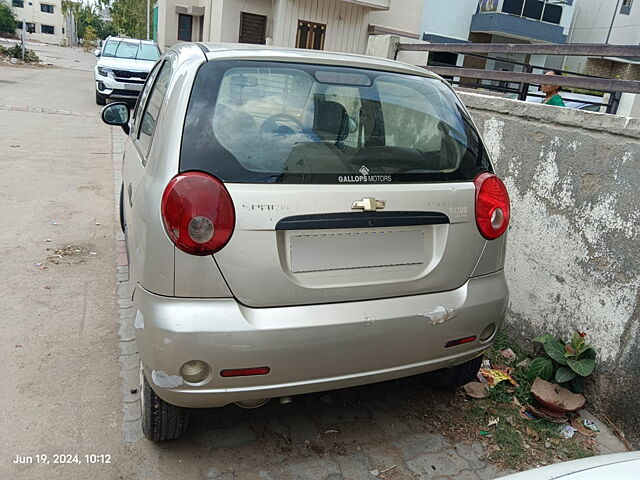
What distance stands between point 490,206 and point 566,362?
1.20 m

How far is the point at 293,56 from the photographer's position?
246 centimetres

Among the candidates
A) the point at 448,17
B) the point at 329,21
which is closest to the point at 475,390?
the point at 329,21

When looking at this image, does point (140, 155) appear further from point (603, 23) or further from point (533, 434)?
point (603, 23)

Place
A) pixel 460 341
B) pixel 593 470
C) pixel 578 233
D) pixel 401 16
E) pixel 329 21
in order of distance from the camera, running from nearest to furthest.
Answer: pixel 593 470, pixel 460 341, pixel 578 233, pixel 329 21, pixel 401 16

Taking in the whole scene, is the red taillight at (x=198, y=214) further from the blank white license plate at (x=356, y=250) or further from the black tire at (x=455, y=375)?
the black tire at (x=455, y=375)

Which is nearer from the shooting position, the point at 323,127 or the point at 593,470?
the point at 593,470

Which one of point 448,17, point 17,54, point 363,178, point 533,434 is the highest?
point 448,17

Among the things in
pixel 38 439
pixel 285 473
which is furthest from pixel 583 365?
pixel 38 439

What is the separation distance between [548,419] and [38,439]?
2.69 meters

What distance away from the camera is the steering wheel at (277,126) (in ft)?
7.37

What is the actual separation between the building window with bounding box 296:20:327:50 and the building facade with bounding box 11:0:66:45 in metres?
74.0

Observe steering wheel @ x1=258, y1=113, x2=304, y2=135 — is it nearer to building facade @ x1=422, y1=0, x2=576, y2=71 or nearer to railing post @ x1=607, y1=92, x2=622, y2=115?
railing post @ x1=607, y1=92, x2=622, y2=115

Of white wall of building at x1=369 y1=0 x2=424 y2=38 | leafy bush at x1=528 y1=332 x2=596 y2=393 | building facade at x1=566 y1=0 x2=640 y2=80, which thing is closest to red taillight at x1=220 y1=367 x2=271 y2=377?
leafy bush at x1=528 y1=332 x2=596 y2=393

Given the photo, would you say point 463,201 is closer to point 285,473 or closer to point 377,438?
point 377,438
